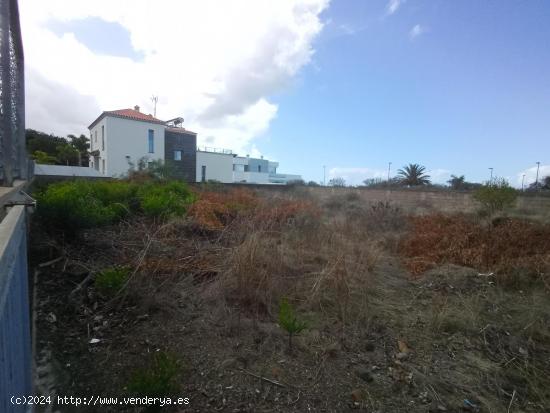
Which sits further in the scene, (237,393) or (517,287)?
(517,287)

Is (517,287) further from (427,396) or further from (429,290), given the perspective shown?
(427,396)

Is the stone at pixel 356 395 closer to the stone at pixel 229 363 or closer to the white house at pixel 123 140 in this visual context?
the stone at pixel 229 363

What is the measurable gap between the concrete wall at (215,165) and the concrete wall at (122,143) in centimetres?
595

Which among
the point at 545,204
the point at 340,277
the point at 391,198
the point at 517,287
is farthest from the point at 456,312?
the point at 391,198

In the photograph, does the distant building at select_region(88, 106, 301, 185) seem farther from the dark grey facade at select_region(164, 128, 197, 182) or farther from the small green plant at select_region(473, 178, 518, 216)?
the small green plant at select_region(473, 178, 518, 216)

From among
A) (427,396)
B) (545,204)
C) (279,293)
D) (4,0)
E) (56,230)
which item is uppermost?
(4,0)

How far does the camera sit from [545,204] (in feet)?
31.8

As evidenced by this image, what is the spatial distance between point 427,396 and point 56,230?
16.5 feet

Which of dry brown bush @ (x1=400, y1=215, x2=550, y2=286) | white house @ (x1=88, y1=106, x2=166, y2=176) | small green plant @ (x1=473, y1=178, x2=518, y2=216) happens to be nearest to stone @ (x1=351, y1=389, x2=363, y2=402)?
dry brown bush @ (x1=400, y1=215, x2=550, y2=286)

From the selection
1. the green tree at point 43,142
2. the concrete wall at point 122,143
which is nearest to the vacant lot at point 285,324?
the concrete wall at point 122,143

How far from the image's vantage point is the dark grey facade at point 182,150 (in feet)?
90.8

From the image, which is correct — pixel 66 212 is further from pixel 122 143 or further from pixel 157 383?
pixel 122 143

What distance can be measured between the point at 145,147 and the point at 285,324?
2659cm

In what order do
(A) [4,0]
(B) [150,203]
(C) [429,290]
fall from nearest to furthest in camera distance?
(A) [4,0]
(C) [429,290]
(B) [150,203]
